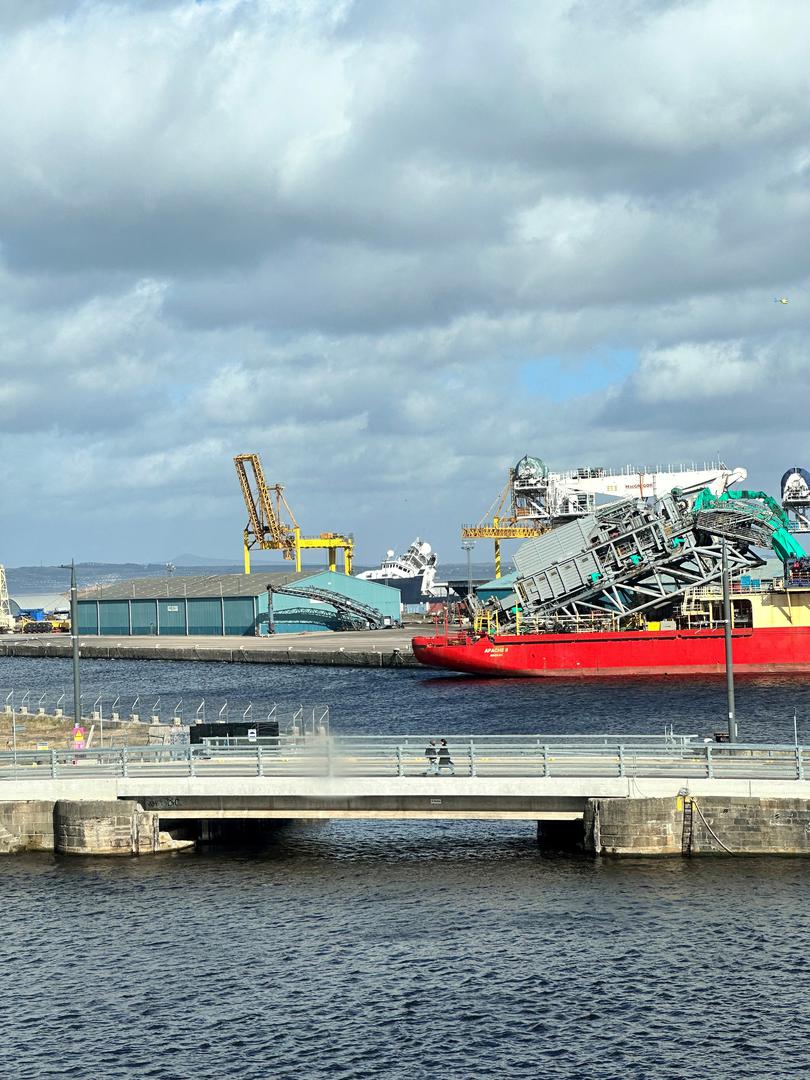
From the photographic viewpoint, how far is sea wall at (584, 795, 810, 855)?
3516cm

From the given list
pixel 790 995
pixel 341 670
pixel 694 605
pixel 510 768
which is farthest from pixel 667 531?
pixel 790 995

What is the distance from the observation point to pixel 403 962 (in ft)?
98.0

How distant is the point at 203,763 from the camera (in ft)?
130

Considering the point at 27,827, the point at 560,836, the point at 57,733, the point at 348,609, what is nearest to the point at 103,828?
the point at 27,827

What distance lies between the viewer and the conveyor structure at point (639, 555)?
10088cm

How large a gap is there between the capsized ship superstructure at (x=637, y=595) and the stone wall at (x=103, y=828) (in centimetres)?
6280

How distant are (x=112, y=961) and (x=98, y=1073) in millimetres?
5838

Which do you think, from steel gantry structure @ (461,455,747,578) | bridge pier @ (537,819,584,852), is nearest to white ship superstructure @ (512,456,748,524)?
steel gantry structure @ (461,455,747,578)

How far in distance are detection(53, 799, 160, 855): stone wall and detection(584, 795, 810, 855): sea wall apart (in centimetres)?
1270

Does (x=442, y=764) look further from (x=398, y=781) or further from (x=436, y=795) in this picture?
(x=398, y=781)

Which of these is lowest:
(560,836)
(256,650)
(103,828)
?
(560,836)

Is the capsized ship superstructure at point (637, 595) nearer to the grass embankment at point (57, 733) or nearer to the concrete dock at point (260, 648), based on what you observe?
the concrete dock at point (260, 648)

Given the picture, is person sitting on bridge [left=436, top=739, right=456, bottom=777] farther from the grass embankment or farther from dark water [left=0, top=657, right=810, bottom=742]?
dark water [left=0, top=657, right=810, bottom=742]

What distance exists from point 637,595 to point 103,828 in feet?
231
